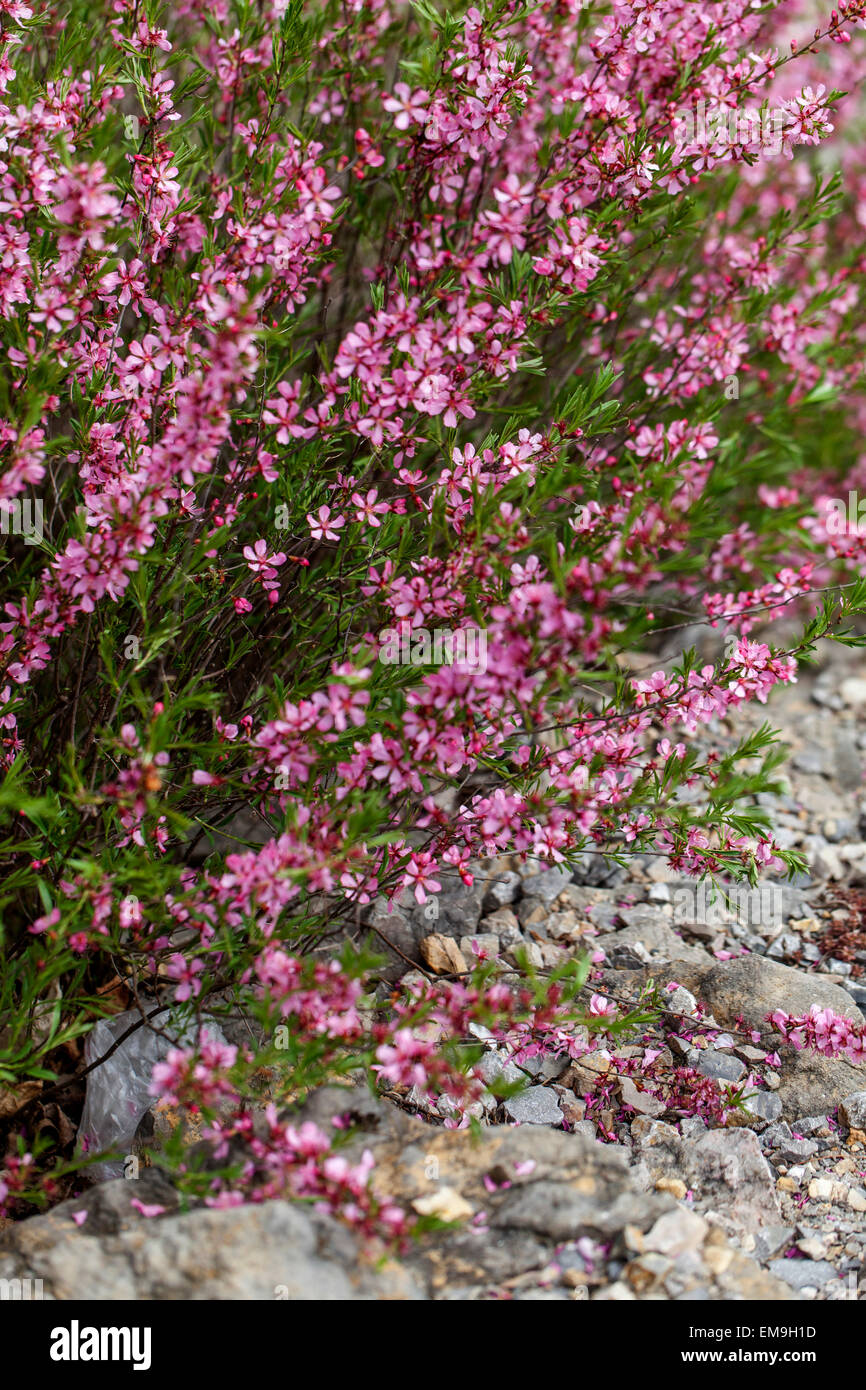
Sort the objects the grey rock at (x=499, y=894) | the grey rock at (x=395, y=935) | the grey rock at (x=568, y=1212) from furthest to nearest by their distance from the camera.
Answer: the grey rock at (x=499, y=894) → the grey rock at (x=395, y=935) → the grey rock at (x=568, y=1212)

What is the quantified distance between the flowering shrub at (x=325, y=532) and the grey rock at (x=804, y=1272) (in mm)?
922

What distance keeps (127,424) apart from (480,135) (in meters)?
1.57

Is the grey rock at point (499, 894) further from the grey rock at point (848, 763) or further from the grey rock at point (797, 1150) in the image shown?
the grey rock at point (848, 763)

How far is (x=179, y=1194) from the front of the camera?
117 inches

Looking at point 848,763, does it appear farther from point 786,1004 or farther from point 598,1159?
point 598,1159

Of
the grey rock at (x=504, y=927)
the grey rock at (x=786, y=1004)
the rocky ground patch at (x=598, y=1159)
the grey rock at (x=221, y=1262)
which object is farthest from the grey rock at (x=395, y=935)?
the grey rock at (x=221, y=1262)

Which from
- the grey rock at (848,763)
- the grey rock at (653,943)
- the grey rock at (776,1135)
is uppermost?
the grey rock at (848,763)

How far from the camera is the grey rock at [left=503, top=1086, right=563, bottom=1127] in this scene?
3631mm

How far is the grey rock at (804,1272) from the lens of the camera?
3.09m

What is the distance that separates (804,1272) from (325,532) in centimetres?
269

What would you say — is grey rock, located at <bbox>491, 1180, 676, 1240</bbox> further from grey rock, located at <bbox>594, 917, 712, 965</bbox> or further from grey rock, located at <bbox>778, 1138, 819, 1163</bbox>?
grey rock, located at <bbox>594, 917, 712, 965</bbox>

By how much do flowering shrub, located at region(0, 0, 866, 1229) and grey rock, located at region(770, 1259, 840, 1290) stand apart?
92 centimetres

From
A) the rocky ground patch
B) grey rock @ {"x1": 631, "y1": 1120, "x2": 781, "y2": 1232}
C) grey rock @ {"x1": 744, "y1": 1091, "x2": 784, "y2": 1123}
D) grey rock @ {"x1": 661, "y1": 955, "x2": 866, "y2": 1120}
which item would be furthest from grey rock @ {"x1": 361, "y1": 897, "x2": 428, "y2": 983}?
grey rock @ {"x1": 744, "y1": 1091, "x2": 784, "y2": 1123}
